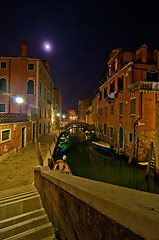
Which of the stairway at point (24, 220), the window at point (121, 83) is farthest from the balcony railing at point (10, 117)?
the window at point (121, 83)

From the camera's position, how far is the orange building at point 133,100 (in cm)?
1113

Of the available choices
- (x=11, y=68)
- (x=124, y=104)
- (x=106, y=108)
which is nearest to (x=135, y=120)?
(x=124, y=104)

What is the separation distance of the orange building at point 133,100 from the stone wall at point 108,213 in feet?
33.9

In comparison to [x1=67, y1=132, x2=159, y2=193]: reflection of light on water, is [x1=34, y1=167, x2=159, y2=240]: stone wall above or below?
above

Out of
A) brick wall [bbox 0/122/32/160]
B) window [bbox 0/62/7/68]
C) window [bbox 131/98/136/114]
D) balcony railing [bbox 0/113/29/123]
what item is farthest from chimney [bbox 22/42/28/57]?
window [bbox 131/98/136/114]

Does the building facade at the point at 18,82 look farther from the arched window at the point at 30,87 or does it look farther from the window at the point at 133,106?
the window at the point at 133,106

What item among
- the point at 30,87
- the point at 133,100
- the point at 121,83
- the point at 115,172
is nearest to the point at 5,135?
the point at 115,172

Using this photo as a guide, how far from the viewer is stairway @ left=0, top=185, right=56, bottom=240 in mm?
2562

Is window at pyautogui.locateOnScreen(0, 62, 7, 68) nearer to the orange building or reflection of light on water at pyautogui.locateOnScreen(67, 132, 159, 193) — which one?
the orange building

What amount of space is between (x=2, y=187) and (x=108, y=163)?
393 inches

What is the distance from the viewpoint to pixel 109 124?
17234 millimetres

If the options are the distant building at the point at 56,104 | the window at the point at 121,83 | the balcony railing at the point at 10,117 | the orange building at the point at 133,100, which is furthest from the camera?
the distant building at the point at 56,104

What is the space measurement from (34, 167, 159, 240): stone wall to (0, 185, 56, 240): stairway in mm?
654

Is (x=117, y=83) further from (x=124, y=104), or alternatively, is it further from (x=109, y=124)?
(x=109, y=124)
